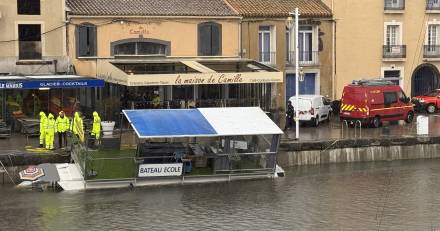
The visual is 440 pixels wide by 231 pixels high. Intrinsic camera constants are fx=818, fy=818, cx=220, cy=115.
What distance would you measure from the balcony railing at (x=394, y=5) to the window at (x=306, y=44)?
496 cm

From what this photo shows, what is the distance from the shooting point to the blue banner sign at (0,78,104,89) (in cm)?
3466

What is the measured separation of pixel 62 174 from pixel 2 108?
8986 millimetres

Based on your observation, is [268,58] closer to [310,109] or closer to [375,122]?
[310,109]

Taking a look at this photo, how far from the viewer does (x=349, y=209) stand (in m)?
25.3

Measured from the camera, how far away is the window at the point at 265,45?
43344 millimetres

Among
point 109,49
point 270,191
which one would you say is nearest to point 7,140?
point 109,49

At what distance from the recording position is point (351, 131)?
124 ft

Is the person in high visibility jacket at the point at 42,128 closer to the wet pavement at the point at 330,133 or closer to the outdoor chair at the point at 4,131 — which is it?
the wet pavement at the point at 330,133

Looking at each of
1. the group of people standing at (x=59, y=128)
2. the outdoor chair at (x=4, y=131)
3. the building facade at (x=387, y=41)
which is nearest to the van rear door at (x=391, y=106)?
the building facade at (x=387, y=41)

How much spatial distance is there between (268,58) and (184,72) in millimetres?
6951

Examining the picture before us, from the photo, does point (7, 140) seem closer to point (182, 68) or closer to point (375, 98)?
point (182, 68)

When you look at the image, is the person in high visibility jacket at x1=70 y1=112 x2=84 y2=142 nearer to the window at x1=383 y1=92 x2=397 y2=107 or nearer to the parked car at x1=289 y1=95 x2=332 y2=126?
the parked car at x1=289 y1=95 x2=332 y2=126

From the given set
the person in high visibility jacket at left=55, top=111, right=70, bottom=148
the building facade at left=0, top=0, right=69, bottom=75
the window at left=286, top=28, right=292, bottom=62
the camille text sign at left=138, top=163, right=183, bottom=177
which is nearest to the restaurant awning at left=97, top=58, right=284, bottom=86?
the building facade at left=0, top=0, right=69, bottom=75

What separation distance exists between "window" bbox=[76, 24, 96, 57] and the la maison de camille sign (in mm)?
1910
